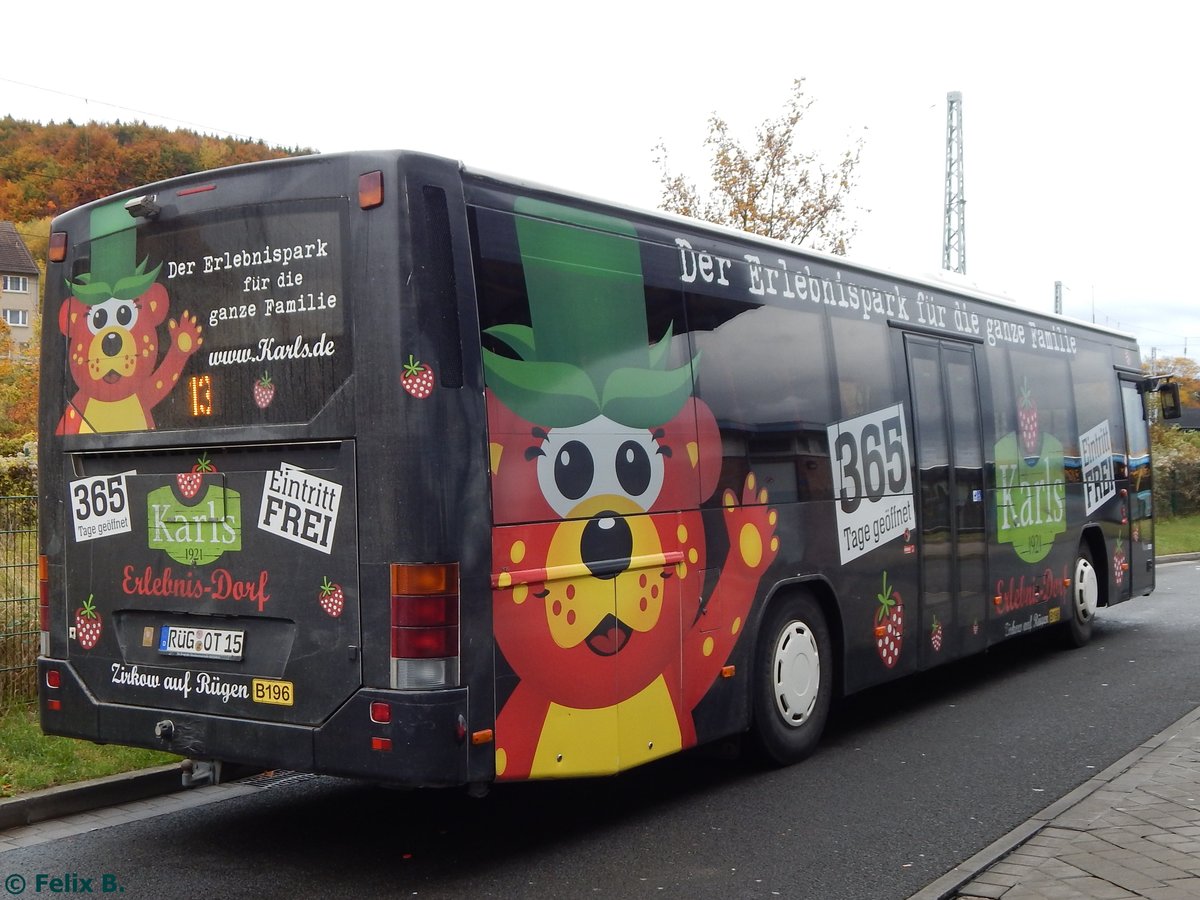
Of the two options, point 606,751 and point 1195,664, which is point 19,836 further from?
point 1195,664

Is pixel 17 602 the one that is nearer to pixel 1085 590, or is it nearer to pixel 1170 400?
pixel 1085 590

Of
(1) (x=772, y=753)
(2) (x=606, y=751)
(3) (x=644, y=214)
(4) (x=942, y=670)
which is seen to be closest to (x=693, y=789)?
(1) (x=772, y=753)

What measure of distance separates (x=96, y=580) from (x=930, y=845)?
4178 millimetres

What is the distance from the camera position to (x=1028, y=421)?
431 inches

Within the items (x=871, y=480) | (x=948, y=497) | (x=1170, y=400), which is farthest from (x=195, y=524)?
(x=1170, y=400)

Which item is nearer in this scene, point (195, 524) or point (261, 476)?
point (261, 476)

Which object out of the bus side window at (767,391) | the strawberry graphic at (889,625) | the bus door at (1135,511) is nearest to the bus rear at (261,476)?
the bus side window at (767,391)

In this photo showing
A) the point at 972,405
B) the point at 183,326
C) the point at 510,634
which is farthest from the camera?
the point at 972,405

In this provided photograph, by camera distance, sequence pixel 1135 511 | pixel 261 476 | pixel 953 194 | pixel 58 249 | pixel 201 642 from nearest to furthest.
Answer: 1. pixel 261 476
2. pixel 201 642
3. pixel 58 249
4. pixel 1135 511
5. pixel 953 194

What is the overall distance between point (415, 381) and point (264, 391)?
0.84 metres

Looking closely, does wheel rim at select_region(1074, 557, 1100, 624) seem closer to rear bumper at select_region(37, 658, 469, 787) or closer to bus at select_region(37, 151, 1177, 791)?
bus at select_region(37, 151, 1177, 791)

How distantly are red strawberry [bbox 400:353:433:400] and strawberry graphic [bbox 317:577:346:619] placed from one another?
0.89 m

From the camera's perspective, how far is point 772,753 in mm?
7328

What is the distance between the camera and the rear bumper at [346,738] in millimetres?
5070
